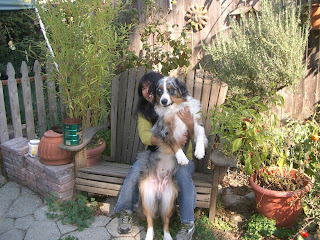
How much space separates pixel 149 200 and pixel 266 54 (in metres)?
2.07

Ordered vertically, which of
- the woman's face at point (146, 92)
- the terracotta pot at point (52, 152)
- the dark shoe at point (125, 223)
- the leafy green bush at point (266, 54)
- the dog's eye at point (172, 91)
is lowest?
the dark shoe at point (125, 223)

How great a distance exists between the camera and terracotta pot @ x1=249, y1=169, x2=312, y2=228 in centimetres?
276

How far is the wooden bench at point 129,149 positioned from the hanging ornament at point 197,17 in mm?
1526

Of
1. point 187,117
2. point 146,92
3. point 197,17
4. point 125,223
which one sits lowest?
point 125,223

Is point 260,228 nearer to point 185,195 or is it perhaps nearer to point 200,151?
point 185,195

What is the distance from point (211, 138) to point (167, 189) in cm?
88

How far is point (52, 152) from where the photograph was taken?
3.33m

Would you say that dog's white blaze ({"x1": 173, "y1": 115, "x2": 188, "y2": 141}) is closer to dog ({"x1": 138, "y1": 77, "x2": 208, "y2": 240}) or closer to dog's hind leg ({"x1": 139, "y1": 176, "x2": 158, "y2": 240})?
dog ({"x1": 138, "y1": 77, "x2": 208, "y2": 240})

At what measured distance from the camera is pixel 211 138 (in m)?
3.35

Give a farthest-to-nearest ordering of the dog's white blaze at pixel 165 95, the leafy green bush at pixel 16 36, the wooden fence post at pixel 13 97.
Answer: the leafy green bush at pixel 16 36
the wooden fence post at pixel 13 97
the dog's white blaze at pixel 165 95

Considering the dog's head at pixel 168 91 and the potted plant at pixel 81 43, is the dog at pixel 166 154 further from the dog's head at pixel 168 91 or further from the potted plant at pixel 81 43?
the potted plant at pixel 81 43

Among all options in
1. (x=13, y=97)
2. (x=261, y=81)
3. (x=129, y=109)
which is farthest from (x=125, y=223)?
(x=13, y=97)

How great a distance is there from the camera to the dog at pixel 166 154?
270cm

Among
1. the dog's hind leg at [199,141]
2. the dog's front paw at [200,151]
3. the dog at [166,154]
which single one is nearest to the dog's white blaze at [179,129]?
the dog at [166,154]
